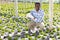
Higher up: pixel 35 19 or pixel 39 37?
pixel 35 19

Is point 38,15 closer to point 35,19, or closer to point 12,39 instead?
point 35,19

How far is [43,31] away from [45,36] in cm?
53

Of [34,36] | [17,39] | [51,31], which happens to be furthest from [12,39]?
[51,31]

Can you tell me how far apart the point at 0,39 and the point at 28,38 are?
25.7 inches

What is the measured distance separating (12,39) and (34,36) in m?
0.62

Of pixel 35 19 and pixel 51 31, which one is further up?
pixel 35 19

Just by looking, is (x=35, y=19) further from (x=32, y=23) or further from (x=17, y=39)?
(x=17, y=39)

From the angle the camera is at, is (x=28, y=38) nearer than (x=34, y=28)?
Yes

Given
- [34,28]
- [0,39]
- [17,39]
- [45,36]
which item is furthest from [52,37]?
[0,39]

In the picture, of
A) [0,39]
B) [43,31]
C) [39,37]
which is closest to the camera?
[0,39]

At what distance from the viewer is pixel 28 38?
4.94 meters

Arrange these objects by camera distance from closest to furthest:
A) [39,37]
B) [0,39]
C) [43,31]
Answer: [0,39] → [39,37] → [43,31]

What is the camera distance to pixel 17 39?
192 inches

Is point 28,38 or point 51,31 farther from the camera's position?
point 51,31
